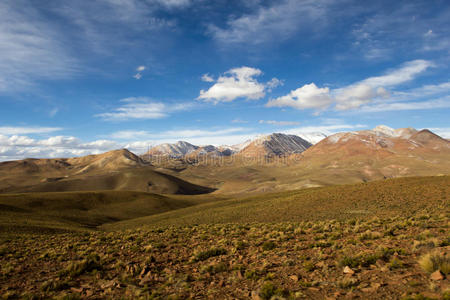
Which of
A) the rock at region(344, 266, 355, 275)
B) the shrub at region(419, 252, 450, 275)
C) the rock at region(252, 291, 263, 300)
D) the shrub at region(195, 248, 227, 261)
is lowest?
the shrub at region(195, 248, 227, 261)

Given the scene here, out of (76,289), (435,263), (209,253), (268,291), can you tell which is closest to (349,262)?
(435,263)

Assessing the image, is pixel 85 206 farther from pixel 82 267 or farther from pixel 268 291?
pixel 268 291

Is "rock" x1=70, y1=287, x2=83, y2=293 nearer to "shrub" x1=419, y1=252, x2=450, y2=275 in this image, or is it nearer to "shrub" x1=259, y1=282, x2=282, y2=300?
"shrub" x1=259, y1=282, x2=282, y2=300

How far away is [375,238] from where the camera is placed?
622 inches

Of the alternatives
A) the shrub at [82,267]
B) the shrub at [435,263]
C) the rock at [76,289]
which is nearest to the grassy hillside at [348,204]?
the shrub at [435,263]

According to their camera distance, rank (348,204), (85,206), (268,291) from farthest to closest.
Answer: (85,206)
(348,204)
(268,291)

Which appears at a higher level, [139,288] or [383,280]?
[383,280]

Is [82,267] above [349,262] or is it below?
below

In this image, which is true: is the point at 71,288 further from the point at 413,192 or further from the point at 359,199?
the point at 413,192

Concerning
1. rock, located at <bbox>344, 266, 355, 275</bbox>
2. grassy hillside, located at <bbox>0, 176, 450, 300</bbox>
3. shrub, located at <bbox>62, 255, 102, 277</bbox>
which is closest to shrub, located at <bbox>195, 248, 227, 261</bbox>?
grassy hillside, located at <bbox>0, 176, 450, 300</bbox>

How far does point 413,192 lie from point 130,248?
49678 mm

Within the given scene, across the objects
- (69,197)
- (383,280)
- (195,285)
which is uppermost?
(383,280)

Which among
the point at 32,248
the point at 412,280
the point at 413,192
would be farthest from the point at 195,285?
the point at 413,192

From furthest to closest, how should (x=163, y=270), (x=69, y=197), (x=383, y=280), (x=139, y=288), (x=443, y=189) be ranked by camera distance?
1. (x=69, y=197)
2. (x=443, y=189)
3. (x=163, y=270)
4. (x=139, y=288)
5. (x=383, y=280)
